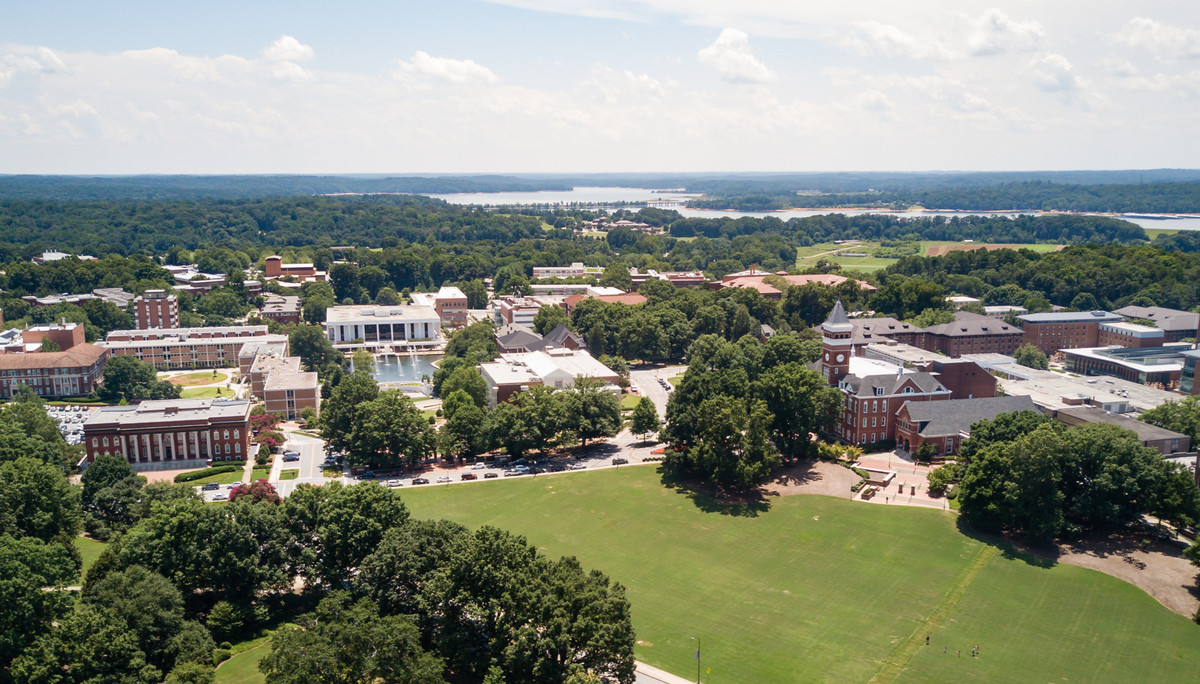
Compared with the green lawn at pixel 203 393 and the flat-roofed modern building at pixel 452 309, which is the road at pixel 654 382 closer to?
the green lawn at pixel 203 393

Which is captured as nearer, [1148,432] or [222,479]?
[1148,432]

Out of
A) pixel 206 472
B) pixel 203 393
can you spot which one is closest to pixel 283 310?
pixel 203 393

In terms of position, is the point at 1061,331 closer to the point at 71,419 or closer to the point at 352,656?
the point at 352,656

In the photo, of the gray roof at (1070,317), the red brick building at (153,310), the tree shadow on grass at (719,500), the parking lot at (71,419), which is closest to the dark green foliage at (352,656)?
the tree shadow on grass at (719,500)

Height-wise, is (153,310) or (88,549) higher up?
(153,310)

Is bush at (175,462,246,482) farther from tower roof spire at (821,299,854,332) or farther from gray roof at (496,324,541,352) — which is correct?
tower roof spire at (821,299,854,332)

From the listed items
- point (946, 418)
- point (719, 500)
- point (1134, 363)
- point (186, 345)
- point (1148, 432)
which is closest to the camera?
point (719, 500)

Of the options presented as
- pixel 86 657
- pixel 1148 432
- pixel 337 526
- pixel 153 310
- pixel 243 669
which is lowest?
pixel 243 669
